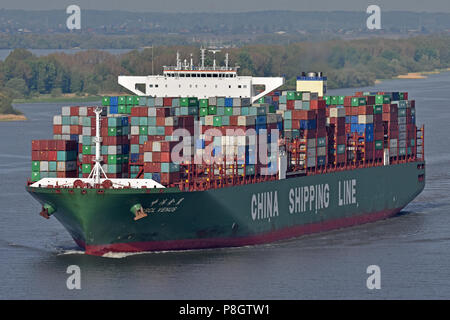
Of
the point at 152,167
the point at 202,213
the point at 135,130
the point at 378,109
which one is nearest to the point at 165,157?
the point at 152,167

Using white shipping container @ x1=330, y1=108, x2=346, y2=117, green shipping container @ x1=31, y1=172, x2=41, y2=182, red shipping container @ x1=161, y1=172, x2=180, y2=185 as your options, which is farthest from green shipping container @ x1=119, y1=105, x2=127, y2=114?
white shipping container @ x1=330, y1=108, x2=346, y2=117

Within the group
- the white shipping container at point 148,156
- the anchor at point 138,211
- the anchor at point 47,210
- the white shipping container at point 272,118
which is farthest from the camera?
the white shipping container at point 272,118

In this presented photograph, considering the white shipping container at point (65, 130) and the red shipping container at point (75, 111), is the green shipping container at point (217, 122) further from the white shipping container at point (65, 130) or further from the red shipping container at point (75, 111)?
the white shipping container at point (65, 130)

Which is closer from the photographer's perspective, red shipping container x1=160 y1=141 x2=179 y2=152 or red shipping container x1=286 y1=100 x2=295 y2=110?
red shipping container x1=160 y1=141 x2=179 y2=152

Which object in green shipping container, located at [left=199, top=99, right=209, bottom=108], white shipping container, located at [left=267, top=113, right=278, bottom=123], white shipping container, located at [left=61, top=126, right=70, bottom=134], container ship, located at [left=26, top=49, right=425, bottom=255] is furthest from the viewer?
green shipping container, located at [left=199, top=99, right=209, bottom=108]

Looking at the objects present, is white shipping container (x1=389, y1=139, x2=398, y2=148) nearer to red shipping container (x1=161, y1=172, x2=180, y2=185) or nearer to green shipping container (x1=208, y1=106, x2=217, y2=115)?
green shipping container (x1=208, y1=106, x2=217, y2=115)

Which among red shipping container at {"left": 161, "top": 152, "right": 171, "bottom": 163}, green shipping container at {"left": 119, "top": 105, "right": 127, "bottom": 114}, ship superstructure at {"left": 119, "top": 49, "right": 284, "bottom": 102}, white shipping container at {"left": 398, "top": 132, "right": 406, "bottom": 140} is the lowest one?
white shipping container at {"left": 398, "top": 132, "right": 406, "bottom": 140}

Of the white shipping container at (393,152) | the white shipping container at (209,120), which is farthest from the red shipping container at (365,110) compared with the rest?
the white shipping container at (209,120)
